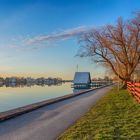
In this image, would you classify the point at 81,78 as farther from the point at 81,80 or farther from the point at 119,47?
the point at 119,47

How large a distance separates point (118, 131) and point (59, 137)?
5.89 ft

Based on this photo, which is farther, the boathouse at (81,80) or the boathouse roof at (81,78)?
the boathouse roof at (81,78)

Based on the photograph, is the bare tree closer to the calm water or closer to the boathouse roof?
the calm water

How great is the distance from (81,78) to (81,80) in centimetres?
214

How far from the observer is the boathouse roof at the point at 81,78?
330 ft

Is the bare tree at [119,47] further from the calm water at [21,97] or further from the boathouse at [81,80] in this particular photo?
the boathouse at [81,80]

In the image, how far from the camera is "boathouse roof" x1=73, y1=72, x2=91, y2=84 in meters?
101

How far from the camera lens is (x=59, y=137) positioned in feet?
31.4

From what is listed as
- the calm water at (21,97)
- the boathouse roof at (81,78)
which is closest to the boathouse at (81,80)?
the boathouse roof at (81,78)

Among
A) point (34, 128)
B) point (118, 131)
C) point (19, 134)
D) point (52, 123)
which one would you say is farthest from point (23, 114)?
point (118, 131)


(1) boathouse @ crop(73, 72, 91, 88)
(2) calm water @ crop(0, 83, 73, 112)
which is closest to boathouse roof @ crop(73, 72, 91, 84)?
(1) boathouse @ crop(73, 72, 91, 88)

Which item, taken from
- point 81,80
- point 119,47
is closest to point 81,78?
point 81,80

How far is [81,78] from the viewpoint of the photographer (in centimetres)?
10412

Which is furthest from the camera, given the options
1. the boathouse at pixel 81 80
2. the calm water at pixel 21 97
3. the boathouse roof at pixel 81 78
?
the boathouse roof at pixel 81 78
